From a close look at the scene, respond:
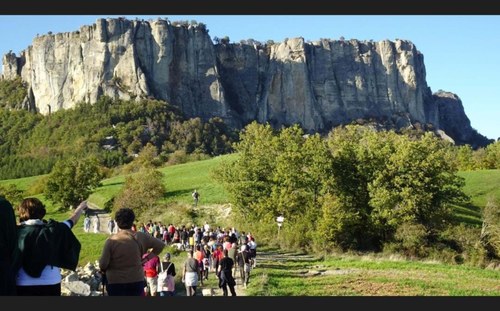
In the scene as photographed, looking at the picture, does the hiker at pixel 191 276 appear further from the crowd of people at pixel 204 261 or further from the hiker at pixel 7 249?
the hiker at pixel 7 249

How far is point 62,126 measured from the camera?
15088 centimetres

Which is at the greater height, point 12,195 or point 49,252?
point 12,195

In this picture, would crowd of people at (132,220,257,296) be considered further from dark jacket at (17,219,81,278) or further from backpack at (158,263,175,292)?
dark jacket at (17,219,81,278)

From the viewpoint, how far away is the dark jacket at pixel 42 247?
22.2 feet

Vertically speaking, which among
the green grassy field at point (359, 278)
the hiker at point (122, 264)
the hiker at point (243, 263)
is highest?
the hiker at point (122, 264)

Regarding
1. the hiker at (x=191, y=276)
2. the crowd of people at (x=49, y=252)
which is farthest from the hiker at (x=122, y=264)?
the hiker at (x=191, y=276)

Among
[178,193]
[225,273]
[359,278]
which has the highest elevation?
[178,193]

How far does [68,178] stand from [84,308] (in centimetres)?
6213

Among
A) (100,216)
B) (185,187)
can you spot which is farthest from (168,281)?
(185,187)

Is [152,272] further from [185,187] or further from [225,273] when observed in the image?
[185,187]

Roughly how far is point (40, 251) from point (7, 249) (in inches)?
15.0

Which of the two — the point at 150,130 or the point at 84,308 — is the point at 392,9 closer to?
the point at 84,308

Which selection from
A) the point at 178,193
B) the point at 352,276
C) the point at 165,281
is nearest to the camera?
the point at 165,281

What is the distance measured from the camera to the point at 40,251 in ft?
22.2
